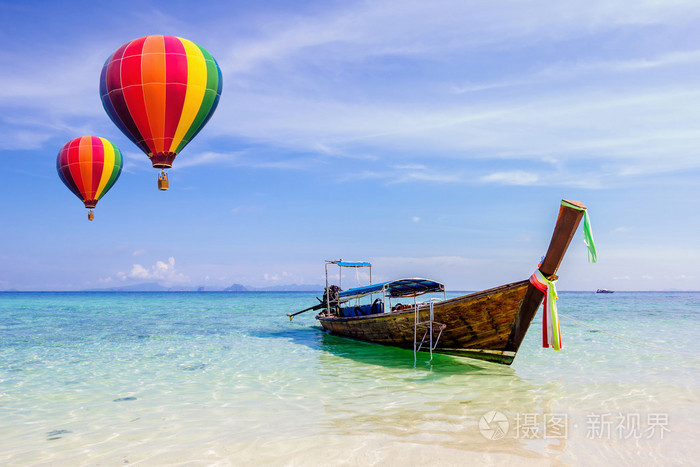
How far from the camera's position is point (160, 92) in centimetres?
1695

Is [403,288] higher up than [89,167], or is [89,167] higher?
[89,167]

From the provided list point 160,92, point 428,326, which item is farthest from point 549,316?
point 160,92

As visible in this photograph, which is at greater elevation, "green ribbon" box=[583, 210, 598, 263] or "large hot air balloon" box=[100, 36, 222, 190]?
"large hot air balloon" box=[100, 36, 222, 190]

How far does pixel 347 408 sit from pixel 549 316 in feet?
16.0

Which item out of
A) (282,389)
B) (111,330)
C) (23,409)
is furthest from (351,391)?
(111,330)

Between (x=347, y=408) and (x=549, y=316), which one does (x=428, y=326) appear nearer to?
(x=549, y=316)

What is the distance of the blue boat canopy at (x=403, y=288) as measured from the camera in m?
16.5

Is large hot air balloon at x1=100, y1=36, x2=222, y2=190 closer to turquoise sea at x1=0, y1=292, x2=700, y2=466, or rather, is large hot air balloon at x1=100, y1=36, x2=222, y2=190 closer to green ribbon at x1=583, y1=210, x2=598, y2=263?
turquoise sea at x1=0, y1=292, x2=700, y2=466

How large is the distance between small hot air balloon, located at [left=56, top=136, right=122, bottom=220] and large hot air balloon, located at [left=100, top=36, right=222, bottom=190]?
372 inches

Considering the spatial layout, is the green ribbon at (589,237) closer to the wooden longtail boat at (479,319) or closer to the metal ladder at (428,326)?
the wooden longtail boat at (479,319)

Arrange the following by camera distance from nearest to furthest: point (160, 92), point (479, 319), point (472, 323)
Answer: point (479, 319)
point (472, 323)
point (160, 92)

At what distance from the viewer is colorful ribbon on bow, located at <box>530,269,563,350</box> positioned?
10352mm

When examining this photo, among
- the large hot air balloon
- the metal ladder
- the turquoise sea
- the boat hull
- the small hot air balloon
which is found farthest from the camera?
the small hot air balloon

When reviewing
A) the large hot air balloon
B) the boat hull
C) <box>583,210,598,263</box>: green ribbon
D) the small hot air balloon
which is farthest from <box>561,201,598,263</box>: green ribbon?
the small hot air balloon
